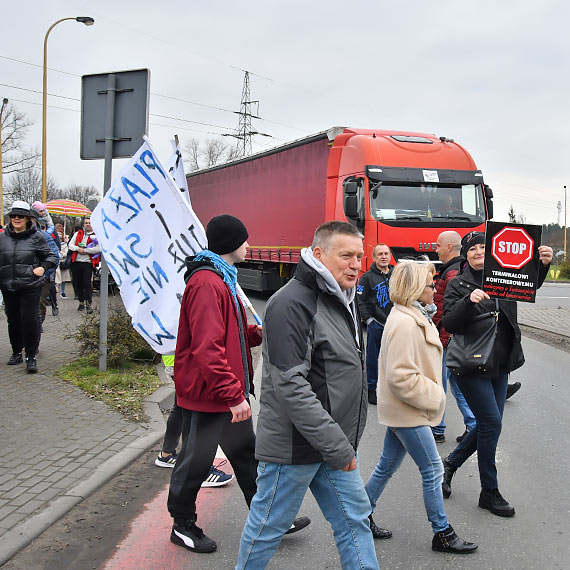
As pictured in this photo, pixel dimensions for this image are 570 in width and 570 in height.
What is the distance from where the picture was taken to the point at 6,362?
872 centimetres

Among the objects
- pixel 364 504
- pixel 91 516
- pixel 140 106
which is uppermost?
pixel 140 106

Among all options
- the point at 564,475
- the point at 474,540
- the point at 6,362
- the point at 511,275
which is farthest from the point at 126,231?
the point at 6,362

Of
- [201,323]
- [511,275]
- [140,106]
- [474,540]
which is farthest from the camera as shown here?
[140,106]

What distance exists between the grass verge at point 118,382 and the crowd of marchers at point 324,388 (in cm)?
157

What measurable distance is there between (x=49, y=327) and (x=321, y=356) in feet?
33.5

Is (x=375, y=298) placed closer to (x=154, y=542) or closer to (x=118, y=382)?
(x=118, y=382)

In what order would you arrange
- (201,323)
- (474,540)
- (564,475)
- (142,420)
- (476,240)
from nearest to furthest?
1. (201,323)
2. (474,540)
3. (476,240)
4. (564,475)
5. (142,420)

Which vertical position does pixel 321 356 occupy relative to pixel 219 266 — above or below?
below

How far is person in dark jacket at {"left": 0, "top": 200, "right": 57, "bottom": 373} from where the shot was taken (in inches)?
319

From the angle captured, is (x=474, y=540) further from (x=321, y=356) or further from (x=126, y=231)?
(x=126, y=231)

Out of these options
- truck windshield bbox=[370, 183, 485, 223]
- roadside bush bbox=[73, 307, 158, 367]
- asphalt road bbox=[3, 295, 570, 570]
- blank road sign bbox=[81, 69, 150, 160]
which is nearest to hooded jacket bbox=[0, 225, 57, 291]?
roadside bush bbox=[73, 307, 158, 367]

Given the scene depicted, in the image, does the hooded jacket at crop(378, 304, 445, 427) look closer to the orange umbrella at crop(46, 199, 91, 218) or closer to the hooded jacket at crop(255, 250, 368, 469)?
the hooded jacket at crop(255, 250, 368, 469)

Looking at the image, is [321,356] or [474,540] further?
[474,540]

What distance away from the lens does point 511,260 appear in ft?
14.4
